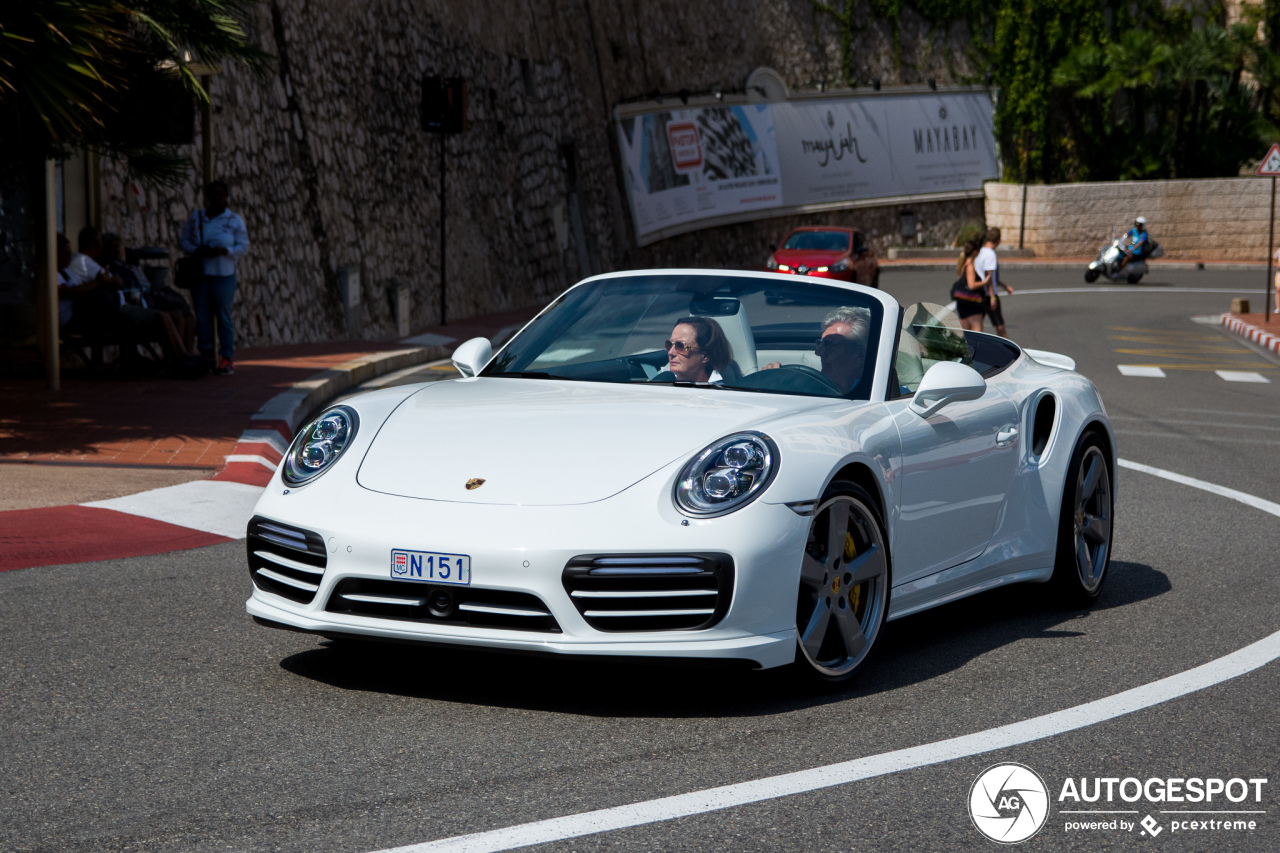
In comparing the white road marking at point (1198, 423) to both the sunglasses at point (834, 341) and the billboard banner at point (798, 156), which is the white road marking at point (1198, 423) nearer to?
the sunglasses at point (834, 341)

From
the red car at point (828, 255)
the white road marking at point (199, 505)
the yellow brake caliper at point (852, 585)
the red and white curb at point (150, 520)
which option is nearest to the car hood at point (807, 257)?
the red car at point (828, 255)

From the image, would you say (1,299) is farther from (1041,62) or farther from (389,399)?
(1041,62)

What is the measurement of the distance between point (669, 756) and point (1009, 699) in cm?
126

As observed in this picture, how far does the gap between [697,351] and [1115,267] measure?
34524mm

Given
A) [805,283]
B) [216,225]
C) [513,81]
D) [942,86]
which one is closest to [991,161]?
[942,86]

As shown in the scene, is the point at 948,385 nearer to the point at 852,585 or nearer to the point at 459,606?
the point at 852,585

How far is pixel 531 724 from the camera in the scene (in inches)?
171

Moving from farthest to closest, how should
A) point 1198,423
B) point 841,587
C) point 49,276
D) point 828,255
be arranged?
point 828,255 < point 1198,423 < point 49,276 < point 841,587

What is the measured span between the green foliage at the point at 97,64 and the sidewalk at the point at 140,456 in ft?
5.97

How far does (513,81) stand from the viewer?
3070 cm

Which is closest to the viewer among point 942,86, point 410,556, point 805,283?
point 410,556

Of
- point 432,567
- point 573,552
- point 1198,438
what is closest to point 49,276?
point 432,567

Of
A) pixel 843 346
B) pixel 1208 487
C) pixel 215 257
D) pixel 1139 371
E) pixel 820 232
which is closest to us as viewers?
pixel 843 346

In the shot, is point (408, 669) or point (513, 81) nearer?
point (408, 669)
